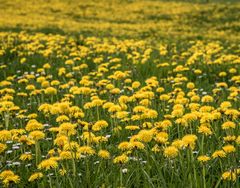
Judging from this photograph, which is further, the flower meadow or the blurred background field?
the blurred background field

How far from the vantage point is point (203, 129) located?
3.55 meters

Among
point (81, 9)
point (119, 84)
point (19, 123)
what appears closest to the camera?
point (19, 123)

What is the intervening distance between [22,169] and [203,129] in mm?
1694

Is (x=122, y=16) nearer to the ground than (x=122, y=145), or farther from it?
farther from it

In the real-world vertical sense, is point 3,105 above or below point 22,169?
above

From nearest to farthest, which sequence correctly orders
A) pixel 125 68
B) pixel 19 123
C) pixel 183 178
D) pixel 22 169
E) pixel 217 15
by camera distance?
pixel 183 178
pixel 22 169
pixel 19 123
pixel 125 68
pixel 217 15

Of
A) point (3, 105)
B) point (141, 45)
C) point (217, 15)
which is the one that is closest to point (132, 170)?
point (3, 105)

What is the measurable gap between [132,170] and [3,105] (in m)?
2.05

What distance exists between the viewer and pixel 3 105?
4.71 metres

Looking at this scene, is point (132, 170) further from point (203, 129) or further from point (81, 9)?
point (81, 9)

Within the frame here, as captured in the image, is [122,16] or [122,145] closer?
[122,145]

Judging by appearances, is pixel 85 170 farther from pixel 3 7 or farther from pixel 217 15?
pixel 3 7

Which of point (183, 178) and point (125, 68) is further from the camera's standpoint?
point (125, 68)

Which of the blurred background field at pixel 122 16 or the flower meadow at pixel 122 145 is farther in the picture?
the blurred background field at pixel 122 16
